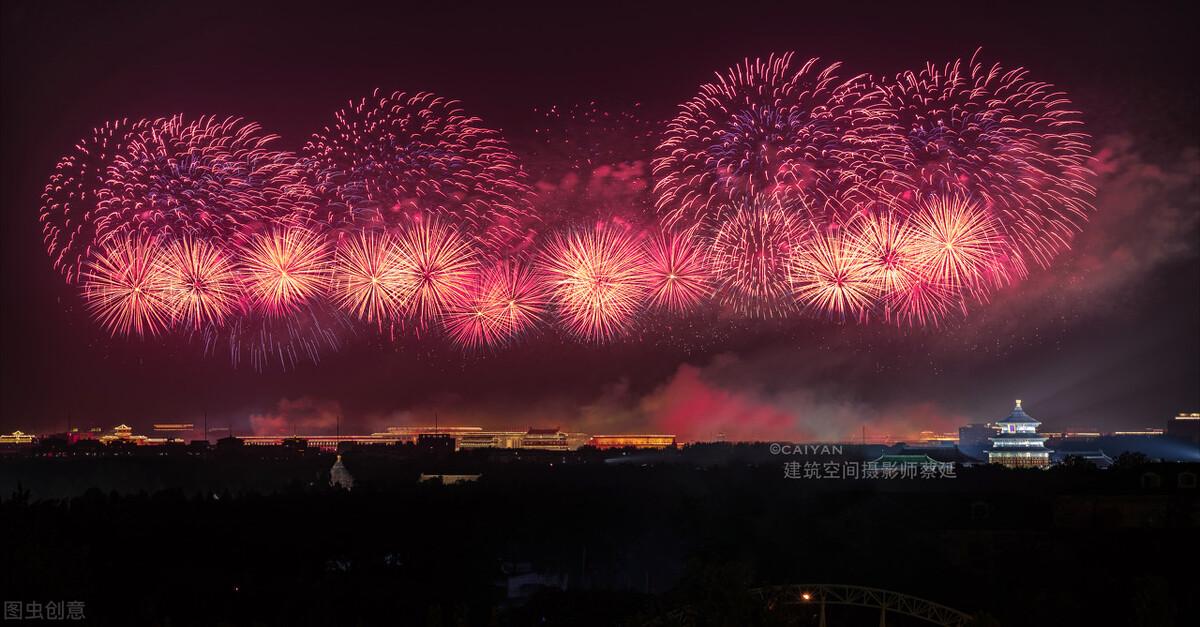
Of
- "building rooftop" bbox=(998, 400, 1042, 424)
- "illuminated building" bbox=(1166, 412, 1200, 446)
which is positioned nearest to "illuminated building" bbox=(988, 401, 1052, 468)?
"building rooftop" bbox=(998, 400, 1042, 424)

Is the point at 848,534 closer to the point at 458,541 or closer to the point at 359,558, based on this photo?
the point at 458,541

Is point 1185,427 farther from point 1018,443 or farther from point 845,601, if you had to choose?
point 845,601

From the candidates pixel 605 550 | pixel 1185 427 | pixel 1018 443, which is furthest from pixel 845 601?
pixel 1185 427

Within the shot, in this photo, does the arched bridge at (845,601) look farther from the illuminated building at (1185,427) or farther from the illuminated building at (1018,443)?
the illuminated building at (1185,427)

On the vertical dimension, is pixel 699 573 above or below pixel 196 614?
above

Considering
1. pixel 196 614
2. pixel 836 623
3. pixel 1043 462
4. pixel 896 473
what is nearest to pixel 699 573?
pixel 836 623
